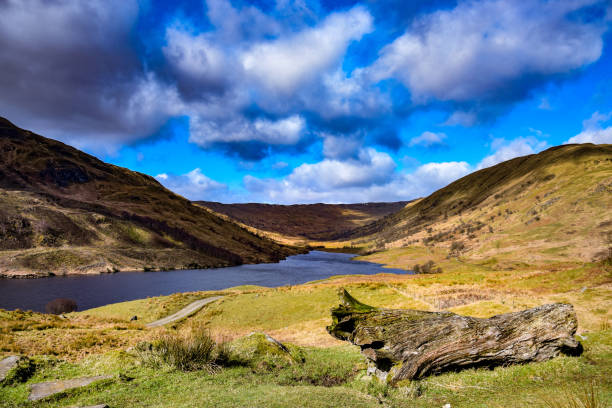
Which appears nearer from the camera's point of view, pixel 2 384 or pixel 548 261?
pixel 2 384

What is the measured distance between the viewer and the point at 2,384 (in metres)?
11.7

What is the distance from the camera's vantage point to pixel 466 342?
13.7 meters

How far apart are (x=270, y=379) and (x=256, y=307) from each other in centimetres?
3483

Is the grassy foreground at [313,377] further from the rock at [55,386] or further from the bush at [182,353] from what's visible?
the bush at [182,353]

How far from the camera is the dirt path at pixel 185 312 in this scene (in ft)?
152

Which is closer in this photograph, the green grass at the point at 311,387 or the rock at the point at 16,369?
the green grass at the point at 311,387

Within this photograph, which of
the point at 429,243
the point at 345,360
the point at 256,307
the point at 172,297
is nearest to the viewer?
the point at 345,360

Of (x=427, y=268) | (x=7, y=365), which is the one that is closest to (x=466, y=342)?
(x=7, y=365)

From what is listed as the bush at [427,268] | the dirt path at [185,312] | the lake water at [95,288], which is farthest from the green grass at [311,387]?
the bush at [427,268]

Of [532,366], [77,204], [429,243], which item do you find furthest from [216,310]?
[77,204]

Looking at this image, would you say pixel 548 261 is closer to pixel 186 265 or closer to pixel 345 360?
pixel 345 360

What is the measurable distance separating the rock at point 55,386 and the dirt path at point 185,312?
3454cm

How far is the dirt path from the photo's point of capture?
152 ft

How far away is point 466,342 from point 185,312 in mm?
47942
